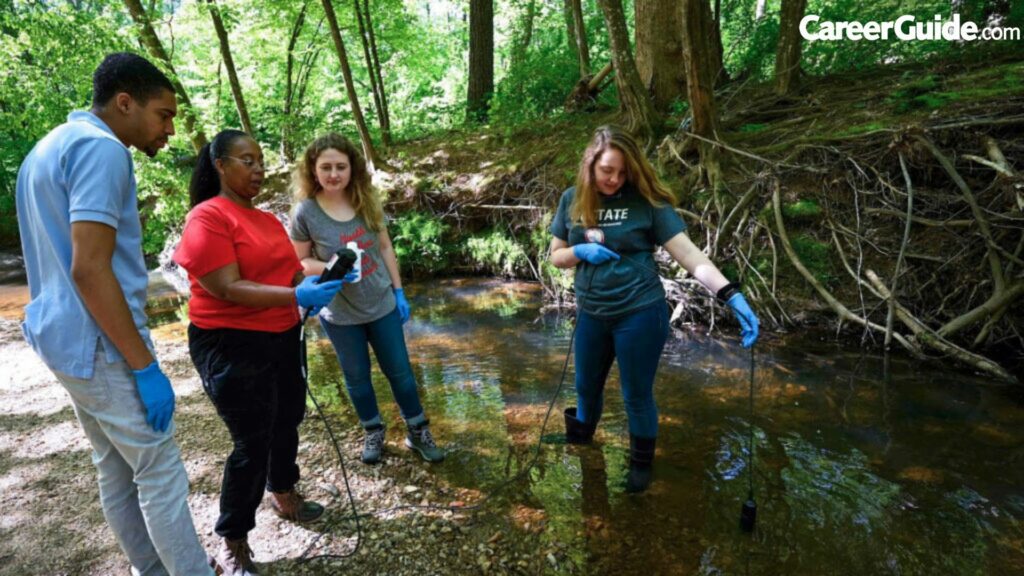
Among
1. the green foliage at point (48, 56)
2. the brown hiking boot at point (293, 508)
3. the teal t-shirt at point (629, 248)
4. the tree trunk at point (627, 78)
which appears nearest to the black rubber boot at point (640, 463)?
the teal t-shirt at point (629, 248)

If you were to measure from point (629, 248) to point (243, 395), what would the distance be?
5.94ft

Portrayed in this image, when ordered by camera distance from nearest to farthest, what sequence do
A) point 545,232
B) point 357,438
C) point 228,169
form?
point 228,169, point 357,438, point 545,232

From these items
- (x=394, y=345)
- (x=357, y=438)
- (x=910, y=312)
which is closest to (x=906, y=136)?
(x=910, y=312)

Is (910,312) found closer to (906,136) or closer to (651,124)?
(906,136)

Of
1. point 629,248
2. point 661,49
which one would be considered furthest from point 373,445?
point 661,49

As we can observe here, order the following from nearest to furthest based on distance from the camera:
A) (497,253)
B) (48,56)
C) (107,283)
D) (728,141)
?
1. (107,283)
2. (728,141)
3. (48,56)
4. (497,253)

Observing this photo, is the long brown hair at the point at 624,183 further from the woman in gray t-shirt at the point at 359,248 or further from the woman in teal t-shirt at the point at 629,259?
the woman in gray t-shirt at the point at 359,248

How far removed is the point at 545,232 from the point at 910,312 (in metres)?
4.07

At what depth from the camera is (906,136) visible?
4680mm

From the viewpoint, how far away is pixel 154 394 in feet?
5.42

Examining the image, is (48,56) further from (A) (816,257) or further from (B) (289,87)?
(A) (816,257)

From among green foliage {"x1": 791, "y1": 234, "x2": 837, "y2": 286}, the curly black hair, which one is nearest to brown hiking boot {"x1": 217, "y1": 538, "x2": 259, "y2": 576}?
the curly black hair

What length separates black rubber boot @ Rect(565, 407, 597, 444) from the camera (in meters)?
3.11

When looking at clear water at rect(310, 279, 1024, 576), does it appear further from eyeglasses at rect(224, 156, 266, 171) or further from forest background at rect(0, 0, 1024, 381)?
eyeglasses at rect(224, 156, 266, 171)
